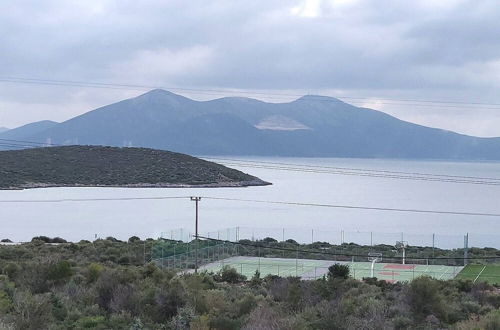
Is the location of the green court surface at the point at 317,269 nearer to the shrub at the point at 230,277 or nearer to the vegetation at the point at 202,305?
the shrub at the point at 230,277

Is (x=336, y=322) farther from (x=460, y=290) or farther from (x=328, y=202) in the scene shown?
(x=328, y=202)

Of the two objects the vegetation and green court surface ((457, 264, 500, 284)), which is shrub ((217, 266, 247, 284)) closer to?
the vegetation

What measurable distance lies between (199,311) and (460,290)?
1241 centimetres

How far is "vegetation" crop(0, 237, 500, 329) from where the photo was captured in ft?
41.8

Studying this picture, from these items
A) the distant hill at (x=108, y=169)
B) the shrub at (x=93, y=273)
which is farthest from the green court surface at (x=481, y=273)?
the distant hill at (x=108, y=169)

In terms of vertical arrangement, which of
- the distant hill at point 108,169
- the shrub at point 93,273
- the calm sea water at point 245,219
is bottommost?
the calm sea water at point 245,219

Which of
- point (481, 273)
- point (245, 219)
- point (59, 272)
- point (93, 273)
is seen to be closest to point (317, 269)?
point (481, 273)

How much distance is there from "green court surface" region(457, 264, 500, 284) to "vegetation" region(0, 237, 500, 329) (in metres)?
8.12

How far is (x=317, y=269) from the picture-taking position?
34.2 meters

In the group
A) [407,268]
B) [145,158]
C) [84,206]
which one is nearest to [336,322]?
[407,268]

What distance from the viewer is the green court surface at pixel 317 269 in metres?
32.2

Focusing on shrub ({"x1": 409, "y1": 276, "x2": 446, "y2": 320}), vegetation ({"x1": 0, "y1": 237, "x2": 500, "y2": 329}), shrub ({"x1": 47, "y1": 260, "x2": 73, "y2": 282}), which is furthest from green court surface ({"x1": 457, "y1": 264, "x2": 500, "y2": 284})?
shrub ({"x1": 47, "y1": 260, "x2": 73, "y2": 282})

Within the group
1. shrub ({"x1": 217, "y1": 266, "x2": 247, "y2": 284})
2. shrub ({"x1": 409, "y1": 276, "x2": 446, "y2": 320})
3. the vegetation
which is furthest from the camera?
shrub ({"x1": 217, "y1": 266, "x2": 247, "y2": 284})

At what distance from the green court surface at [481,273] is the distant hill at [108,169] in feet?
287
